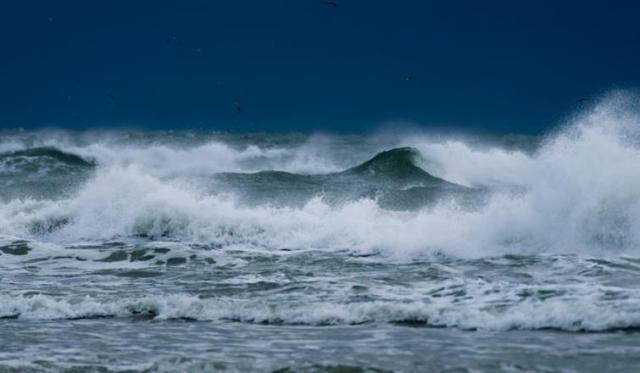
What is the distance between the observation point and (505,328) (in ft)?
27.4

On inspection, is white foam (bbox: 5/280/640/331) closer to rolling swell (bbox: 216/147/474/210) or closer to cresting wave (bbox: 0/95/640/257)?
cresting wave (bbox: 0/95/640/257)

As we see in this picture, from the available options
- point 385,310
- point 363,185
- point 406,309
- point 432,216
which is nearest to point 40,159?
point 363,185

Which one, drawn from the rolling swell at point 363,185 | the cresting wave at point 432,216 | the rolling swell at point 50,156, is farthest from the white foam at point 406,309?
the rolling swell at point 50,156

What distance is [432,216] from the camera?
15320mm

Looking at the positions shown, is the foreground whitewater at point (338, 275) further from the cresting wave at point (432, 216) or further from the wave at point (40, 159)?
the wave at point (40, 159)

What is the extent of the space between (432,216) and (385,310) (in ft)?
20.9

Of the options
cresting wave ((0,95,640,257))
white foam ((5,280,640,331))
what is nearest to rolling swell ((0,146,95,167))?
cresting wave ((0,95,640,257))

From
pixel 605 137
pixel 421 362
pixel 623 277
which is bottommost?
pixel 421 362

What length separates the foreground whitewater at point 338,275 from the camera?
776cm

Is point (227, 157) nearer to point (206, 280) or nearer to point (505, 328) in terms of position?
point (206, 280)

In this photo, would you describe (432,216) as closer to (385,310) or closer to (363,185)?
(385,310)

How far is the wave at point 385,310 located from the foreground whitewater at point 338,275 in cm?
2

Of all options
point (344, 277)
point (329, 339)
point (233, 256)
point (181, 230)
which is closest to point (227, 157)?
point (181, 230)

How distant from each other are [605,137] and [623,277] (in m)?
5.61
